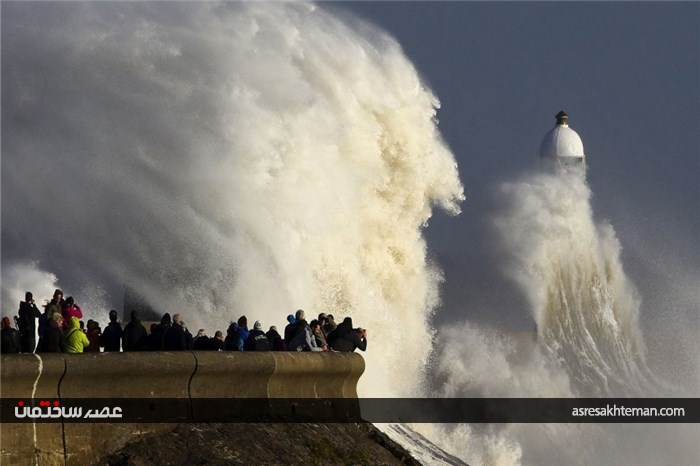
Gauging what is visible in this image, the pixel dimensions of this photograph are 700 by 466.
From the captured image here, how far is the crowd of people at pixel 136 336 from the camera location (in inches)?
556

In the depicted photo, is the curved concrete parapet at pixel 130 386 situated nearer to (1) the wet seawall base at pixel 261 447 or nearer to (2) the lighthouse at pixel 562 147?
(1) the wet seawall base at pixel 261 447

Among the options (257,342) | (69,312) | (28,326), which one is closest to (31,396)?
(28,326)

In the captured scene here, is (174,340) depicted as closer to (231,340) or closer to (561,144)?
(231,340)

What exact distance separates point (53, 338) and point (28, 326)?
2186 millimetres

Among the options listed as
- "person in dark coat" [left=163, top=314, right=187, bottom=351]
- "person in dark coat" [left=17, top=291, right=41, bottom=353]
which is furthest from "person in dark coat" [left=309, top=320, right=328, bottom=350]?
"person in dark coat" [left=17, top=291, right=41, bottom=353]

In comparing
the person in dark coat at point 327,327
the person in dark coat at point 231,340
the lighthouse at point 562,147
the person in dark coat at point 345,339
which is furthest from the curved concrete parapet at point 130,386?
the lighthouse at point 562,147

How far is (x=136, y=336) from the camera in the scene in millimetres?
15297

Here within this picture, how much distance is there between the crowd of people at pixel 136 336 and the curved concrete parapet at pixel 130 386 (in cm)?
61

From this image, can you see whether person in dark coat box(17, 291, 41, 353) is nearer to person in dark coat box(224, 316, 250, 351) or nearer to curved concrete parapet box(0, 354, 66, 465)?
person in dark coat box(224, 316, 250, 351)

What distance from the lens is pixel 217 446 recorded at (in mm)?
13969

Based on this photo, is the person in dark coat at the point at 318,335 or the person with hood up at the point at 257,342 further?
the person in dark coat at the point at 318,335

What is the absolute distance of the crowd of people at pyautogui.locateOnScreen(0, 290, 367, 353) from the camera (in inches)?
556

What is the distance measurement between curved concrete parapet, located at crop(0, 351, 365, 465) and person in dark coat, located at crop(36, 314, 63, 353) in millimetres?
660

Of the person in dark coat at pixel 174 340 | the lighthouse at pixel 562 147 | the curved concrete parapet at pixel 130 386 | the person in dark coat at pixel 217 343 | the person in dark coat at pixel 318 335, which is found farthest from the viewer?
the lighthouse at pixel 562 147
